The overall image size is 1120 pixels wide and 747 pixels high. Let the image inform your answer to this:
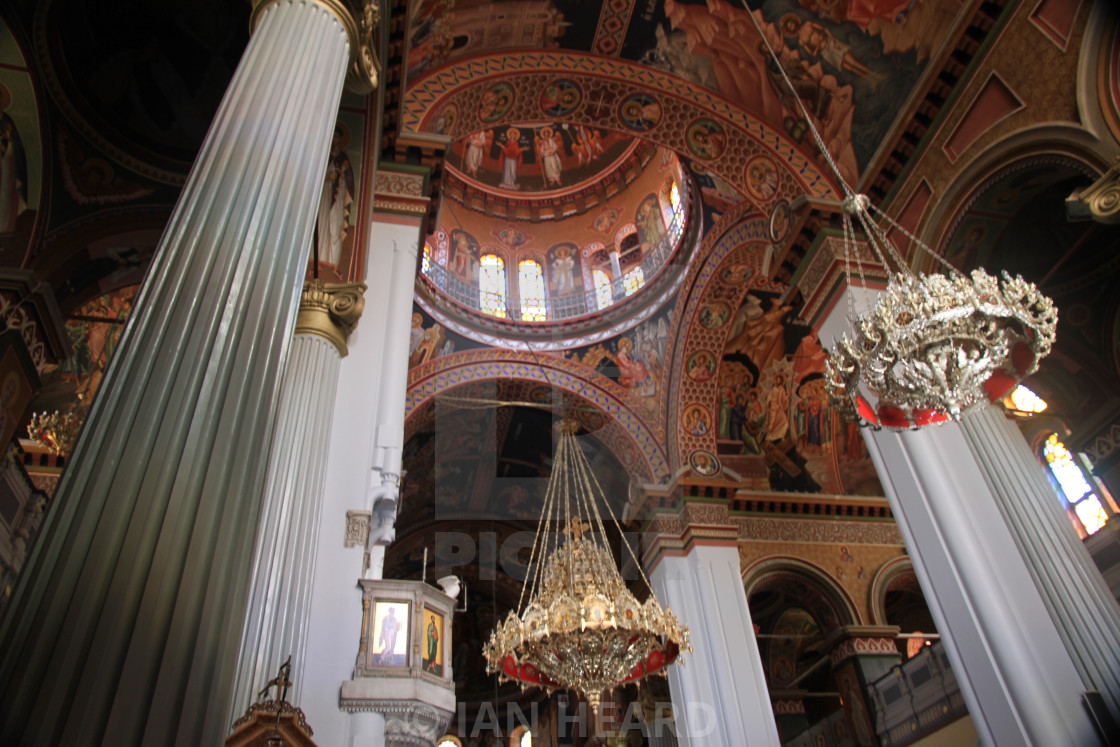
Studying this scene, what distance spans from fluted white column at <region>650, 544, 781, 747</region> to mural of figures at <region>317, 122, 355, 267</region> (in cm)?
713

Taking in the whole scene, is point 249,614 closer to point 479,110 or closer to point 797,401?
point 479,110

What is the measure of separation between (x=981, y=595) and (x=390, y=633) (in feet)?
14.0

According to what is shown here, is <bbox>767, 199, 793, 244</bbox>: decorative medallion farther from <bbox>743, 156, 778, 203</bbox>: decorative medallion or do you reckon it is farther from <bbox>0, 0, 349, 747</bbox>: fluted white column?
<bbox>0, 0, 349, 747</bbox>: fluted white column

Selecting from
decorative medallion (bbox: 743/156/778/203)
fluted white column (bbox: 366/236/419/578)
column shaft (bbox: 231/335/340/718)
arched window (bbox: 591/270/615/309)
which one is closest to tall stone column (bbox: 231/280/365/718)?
column shaft (bbox: 231/335/340/718)

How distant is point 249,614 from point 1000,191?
6693mm

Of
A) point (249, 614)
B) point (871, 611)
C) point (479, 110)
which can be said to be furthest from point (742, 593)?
point (249, 614)

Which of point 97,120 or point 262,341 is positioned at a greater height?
point 97,120

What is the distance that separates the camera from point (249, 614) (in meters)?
3.51

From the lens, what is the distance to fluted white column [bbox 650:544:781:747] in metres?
8.99

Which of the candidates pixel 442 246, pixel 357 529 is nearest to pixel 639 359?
pixel 442 246

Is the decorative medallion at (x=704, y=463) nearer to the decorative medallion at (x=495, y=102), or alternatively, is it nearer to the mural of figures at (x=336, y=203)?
the decorative medallion at (x=495, y=102)

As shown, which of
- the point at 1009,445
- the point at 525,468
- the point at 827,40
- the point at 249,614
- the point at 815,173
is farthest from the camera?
the point at 525,468

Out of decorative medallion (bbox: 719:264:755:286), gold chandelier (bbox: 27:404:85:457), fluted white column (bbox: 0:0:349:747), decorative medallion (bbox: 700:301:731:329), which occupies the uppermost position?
decorative medallion (bbox: 719:264:755:286)

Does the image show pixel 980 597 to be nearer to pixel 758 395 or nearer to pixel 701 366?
pixel 701 366
